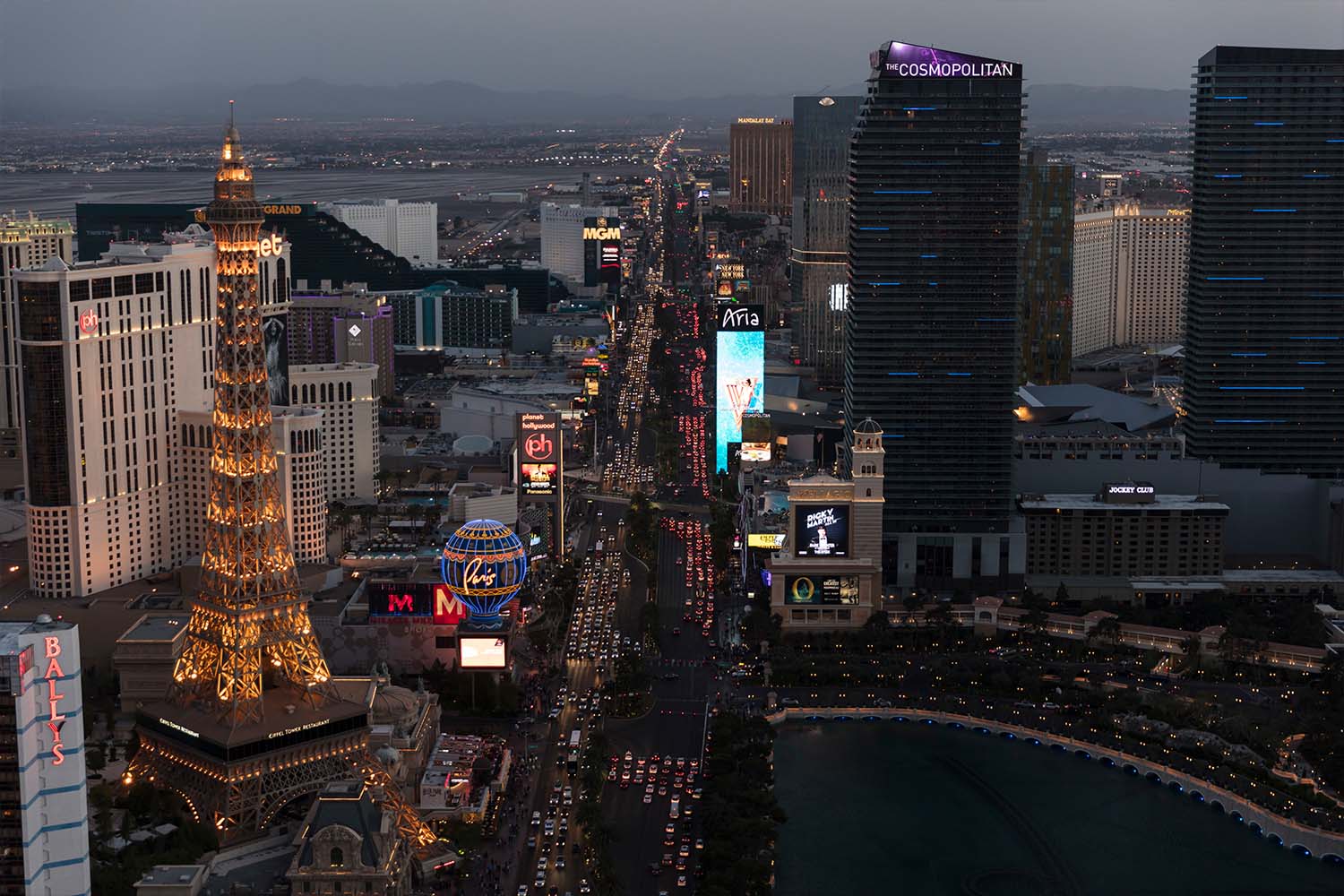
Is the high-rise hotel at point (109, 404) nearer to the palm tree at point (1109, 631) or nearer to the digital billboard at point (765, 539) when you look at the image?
the digital billboard at point (765, 539)

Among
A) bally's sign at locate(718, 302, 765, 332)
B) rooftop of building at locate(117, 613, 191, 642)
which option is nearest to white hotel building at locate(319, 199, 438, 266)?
bally's sign at locate(718, 302, 765, 332)

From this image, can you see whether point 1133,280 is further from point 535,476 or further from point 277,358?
point 277,358

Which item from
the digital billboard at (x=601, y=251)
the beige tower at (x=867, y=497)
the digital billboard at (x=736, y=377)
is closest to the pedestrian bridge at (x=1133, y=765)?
the beige tower at (x=867, y=497)

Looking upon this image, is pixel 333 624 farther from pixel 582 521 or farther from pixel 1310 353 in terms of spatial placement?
pixel 1310 353

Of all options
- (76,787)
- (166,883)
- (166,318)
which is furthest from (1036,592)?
(76,787)

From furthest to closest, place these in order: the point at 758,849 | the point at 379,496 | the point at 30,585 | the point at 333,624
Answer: the point at 379,496
the point at 30,585
the point at 333,624
the point at 758,849

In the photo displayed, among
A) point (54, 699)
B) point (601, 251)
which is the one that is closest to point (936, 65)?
point (54, 699)

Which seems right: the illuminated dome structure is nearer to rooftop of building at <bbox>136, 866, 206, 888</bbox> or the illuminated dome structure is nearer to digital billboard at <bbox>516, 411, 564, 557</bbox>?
digital billboard at <bbox>516, 411, 564, 557</bbox>
